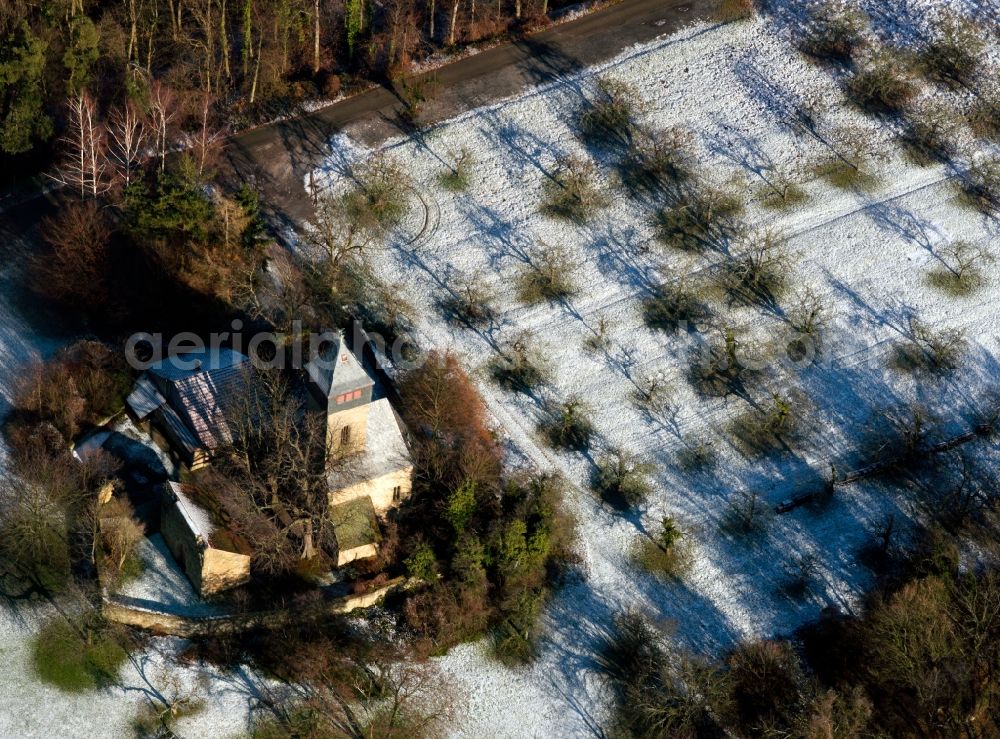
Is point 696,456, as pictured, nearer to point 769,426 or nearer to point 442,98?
point 769,426

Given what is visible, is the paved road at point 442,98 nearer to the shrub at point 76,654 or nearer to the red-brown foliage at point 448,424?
the red-brown foliage at point 448,424

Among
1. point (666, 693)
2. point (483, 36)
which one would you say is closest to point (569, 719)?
point (666, 693)

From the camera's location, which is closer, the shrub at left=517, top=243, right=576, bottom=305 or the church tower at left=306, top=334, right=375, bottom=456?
the church tower at left=306, top=334, right=375, bottom=456

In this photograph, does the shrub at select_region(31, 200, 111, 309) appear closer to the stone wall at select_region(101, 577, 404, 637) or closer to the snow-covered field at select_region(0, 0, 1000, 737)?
the snow-covered field at select_region(0, 0, 1000, 737)

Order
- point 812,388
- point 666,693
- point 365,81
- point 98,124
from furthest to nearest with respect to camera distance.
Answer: point 365,81 → point 98,124 → point 812,388 → point 666,693

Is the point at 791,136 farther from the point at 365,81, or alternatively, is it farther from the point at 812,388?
the point at 365,81

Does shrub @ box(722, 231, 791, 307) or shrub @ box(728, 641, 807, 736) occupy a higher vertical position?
shrub @ box(722, 231, 791, 307)

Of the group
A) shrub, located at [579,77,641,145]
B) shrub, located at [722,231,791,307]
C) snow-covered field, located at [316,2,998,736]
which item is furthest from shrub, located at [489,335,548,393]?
shrub, located at [579,77,641,145]
